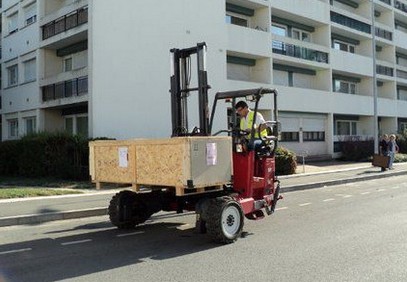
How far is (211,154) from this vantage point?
8.07m

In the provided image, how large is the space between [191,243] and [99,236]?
1.80 meters

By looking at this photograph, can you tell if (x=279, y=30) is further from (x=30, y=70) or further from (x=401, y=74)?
(x=401, y=74)

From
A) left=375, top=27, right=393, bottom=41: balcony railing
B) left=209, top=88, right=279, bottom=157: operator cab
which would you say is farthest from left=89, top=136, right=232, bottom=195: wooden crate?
left=375, top=27, right=393, bottom=41: balcony railing

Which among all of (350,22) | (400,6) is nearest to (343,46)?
(350,22)

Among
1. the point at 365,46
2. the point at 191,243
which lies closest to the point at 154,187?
the point at 191,243

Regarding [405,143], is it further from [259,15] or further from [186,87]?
[186,87]

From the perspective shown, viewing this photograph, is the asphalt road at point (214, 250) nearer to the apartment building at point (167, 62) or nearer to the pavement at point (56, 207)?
the pavement at point (56, 207)

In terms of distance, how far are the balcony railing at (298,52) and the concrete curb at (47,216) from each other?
21531 mm

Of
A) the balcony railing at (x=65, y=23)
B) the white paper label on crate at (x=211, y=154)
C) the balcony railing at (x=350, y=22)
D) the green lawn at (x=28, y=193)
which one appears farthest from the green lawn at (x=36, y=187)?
the balcony railing at (x=350, y=22)

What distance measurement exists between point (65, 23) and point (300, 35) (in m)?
17.2

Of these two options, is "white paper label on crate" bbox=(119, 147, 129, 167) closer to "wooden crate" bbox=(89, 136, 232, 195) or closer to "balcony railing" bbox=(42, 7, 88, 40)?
"wooden crate" bbox=(89, 136, 232, 195)

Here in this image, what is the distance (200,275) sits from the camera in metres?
6.44

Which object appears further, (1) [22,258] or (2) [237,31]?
(2) [237,31]

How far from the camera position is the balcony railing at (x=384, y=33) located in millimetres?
42750
